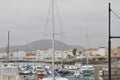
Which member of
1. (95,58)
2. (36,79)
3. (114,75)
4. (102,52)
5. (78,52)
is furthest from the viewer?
(78,52)

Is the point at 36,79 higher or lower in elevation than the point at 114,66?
lower

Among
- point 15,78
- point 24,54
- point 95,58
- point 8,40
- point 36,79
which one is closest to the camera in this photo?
point 15,78

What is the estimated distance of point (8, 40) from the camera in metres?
82.7

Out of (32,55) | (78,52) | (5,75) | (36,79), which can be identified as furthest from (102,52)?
(5,75)

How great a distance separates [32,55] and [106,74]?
15925cm

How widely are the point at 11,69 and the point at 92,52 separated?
13359 cm

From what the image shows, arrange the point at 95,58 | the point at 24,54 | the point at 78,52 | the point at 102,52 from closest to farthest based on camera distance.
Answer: the point at 95,58
the point at 102,52
the point at 78,52
the point at 24,54

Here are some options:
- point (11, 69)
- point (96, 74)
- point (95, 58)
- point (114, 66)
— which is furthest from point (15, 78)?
point (95, 58)

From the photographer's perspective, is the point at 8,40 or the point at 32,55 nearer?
the point at 8,40

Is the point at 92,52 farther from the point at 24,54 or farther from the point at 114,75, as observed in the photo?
the point at 114,75

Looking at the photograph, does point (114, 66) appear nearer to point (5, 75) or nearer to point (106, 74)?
point (106, 74)

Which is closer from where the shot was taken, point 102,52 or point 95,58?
point 95,58

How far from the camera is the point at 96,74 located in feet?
75.3

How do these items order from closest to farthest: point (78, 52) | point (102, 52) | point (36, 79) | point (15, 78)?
point (15, 78) → point (36, 79) → point (102, 52) → point (78, 52)
